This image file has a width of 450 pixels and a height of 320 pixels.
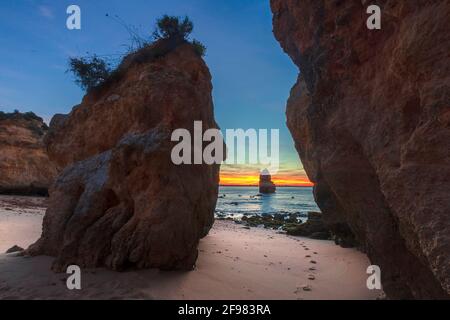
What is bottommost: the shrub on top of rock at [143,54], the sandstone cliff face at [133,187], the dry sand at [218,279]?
the dry sand at [218,279]

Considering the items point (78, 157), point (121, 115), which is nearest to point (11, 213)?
point (78, 157)

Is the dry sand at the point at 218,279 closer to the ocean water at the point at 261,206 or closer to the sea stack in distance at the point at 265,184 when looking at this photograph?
the ocean water at the point at 261,206

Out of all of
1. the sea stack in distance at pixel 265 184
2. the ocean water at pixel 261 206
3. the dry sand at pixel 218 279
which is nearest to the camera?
the dry sand at pixel 218 279

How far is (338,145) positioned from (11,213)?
1684 centimetres

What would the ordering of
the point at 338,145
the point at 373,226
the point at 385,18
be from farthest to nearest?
the point at 338,145, the point at 373,226, the point at 385,18

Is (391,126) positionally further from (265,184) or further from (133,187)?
(265,184)

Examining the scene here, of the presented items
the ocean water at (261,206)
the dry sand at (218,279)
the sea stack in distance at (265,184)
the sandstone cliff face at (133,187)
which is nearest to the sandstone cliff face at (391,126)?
the dry sand at (218,279)

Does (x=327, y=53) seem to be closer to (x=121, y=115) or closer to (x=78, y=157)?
(x=121, y=115)

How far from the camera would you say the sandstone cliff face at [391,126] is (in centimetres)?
343

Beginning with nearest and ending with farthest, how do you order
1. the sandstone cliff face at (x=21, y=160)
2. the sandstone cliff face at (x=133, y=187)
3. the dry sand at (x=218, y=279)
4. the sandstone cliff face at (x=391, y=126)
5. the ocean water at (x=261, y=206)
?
the sandstone cliff face at (x=391, y=126) < the dry sand at (x=218, y=279) < the sandstone cliff face at (x=133, y=187) < the sandstone cliff face at (x=21, y=160) < the ocean water at (x=261, y=206)

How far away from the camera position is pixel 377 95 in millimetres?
4883

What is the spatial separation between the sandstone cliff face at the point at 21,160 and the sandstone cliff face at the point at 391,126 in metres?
30.3

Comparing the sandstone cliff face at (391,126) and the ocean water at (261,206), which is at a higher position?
the sandstone cliff face at (391,126)

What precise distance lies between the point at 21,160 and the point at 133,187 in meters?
29.2
